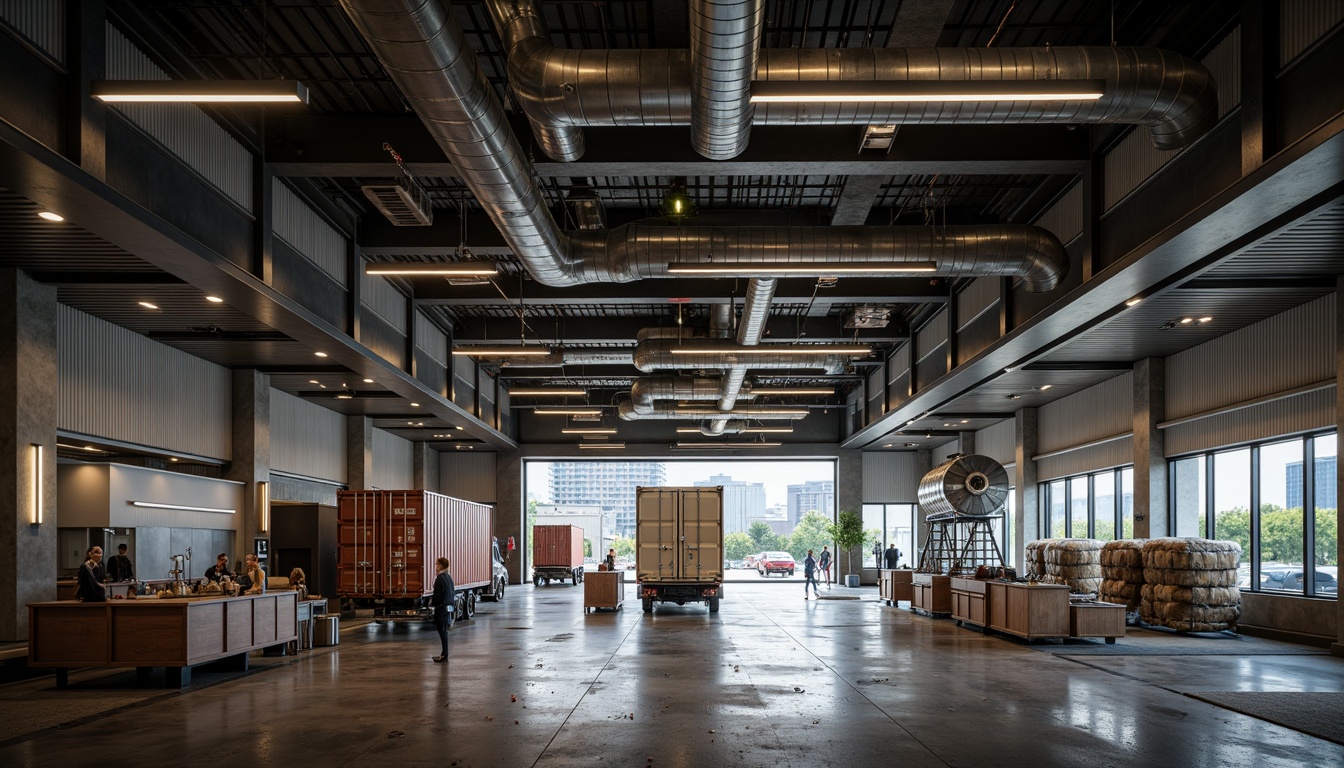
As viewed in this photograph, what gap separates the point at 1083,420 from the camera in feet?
87.4

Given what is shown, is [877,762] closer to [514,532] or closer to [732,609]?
[732,609]

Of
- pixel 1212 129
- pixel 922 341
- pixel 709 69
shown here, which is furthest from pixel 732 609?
pixel 709 69

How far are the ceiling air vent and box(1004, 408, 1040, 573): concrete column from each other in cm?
2027

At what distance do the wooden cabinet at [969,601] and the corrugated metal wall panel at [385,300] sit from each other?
13788 mm

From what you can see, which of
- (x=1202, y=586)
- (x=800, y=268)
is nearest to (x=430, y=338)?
(x=800, y=268)

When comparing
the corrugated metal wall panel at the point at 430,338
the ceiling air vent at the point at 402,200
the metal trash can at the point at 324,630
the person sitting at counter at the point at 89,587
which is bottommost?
the metal trash can at the point at 324,630

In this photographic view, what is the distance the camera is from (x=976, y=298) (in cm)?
2230

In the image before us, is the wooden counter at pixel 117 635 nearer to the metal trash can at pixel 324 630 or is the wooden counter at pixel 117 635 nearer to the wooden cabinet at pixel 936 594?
the metal trash can at pixel 324 630

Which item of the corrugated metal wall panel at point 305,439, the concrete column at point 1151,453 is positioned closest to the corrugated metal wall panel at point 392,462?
the corrugated metal wall panel at point 305,439

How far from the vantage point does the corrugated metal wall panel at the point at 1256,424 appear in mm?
17172

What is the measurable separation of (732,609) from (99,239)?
1957 cm

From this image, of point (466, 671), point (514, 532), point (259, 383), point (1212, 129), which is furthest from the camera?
point (514, 532)

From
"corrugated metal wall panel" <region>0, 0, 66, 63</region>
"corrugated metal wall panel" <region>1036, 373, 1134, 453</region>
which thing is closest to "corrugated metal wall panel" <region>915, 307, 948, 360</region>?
"corrugated metal wall panel" <region>1036, 373, 1134, 453</region>

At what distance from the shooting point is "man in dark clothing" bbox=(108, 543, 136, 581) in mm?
18016
